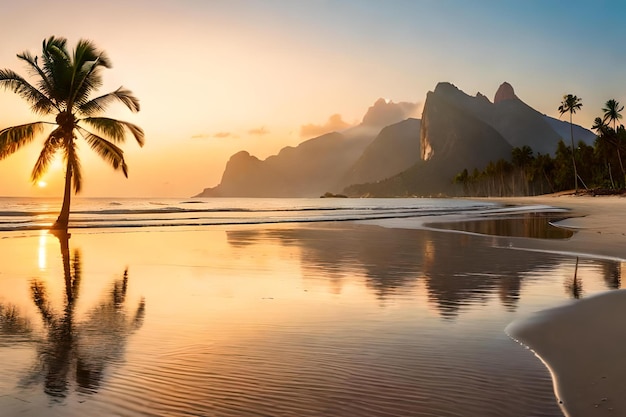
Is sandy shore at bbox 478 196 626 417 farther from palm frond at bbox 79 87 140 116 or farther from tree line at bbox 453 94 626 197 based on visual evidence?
tree line at bbox 453 94 626 197

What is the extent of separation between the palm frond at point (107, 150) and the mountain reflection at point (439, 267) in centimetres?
1384

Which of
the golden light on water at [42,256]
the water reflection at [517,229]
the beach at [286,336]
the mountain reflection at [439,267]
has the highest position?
the golden light on water at [42,256]

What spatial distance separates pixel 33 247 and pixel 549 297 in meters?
18.9

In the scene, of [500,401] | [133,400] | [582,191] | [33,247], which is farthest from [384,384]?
[582,191]

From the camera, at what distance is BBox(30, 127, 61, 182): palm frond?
1238 inches

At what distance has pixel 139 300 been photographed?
9758 mm

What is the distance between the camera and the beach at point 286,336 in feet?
15.5

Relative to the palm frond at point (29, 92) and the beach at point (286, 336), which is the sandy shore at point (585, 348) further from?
the palm frond at point (29, 92)

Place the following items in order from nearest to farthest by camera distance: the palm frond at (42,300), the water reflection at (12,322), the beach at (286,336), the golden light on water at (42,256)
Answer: the beach at (286,336) → the water reflection at (12,322) → the palm frond at (42,300) → the golden light on water at (42,256)

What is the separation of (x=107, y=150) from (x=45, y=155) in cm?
348

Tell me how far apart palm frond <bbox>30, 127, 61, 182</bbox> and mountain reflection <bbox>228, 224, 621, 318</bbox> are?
16095 mm

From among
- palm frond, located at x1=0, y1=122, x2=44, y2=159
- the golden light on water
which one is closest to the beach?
the golden light on water

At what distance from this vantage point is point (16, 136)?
99.3 ft

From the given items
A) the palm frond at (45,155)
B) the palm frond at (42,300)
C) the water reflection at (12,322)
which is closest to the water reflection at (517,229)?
the palm frond at (42,300)
